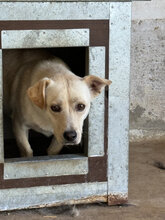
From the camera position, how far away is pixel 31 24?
3.55 metres

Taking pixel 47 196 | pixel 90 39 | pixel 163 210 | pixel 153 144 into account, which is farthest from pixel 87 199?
pixel 153 144

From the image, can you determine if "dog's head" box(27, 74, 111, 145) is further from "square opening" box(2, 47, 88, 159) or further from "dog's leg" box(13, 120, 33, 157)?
"square opening" box(2, 47, 88, 159)

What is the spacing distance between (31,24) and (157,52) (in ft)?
6.79

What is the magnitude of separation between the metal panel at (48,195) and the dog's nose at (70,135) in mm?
473

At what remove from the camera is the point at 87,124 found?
388cm

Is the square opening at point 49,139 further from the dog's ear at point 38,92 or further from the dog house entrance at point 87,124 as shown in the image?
the dog's ear at point 38,92

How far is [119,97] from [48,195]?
2.76 feet

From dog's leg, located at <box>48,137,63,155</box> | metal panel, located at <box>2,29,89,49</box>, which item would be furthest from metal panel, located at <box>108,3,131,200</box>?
dog's leg, located at <box>48,137,63,155</box>

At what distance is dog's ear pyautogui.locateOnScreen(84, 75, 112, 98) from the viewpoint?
12.0ft

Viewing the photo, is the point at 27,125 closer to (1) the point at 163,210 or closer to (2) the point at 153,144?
(1) the point at 163,210

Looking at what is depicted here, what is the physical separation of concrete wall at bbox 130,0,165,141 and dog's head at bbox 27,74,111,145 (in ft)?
5.58

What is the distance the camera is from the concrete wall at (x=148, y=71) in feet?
17.2

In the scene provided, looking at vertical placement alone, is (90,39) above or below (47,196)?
above

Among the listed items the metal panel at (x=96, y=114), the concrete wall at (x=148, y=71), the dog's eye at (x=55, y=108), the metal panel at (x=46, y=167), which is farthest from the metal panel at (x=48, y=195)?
the concrete wall at (x=148, y=71)
